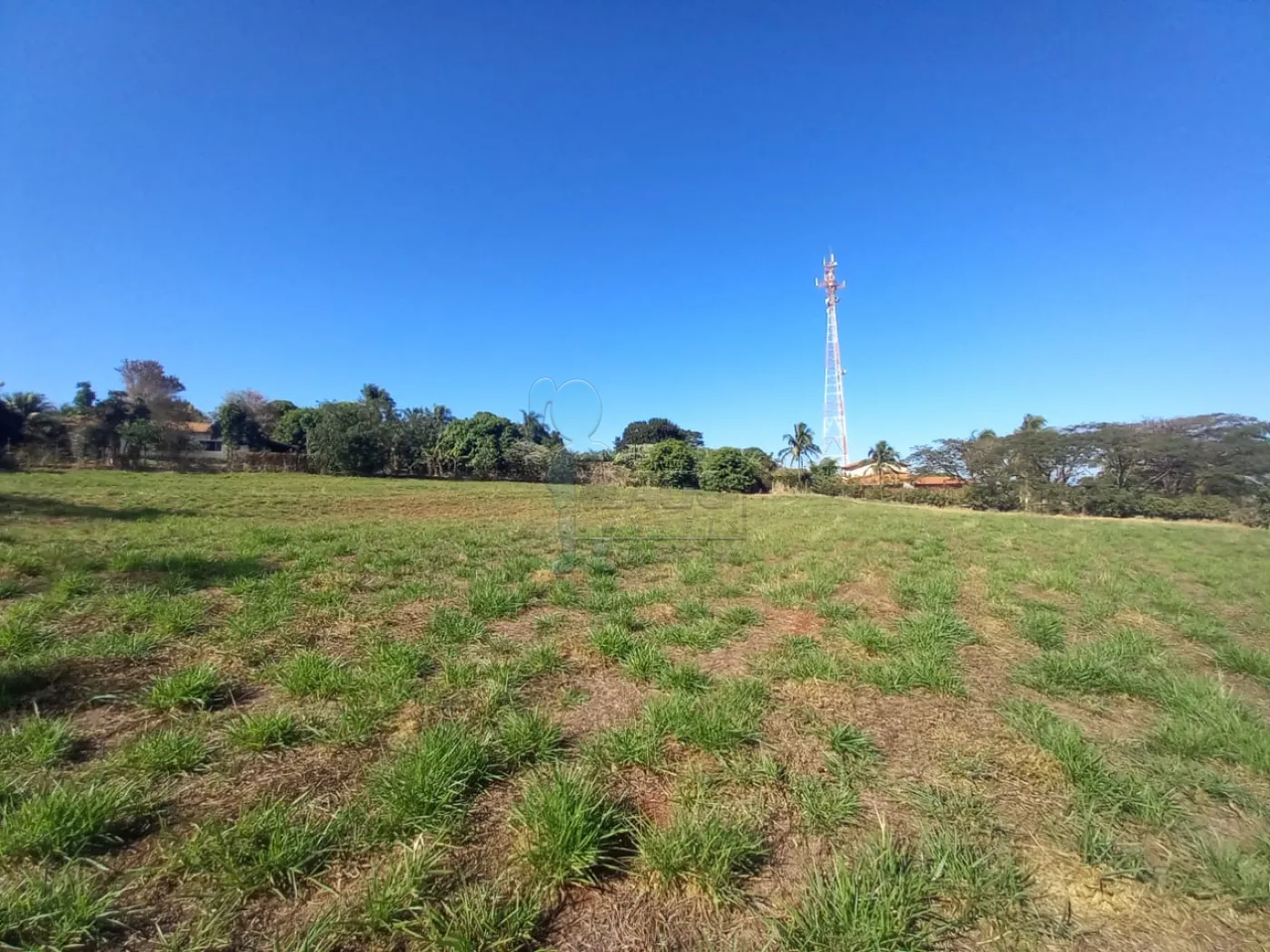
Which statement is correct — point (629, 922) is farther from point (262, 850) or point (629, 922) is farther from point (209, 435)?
point (209, 435)

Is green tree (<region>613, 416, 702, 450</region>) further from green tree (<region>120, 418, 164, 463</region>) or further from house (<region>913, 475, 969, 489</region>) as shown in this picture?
green tree (<region>120, 418, 164, 463</region>)

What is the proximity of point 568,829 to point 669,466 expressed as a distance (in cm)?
3288

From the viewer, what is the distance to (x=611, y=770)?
2.20 meters

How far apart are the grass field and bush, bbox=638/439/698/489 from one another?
57.4 ft

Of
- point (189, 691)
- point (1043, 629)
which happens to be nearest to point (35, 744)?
point (189, 691)

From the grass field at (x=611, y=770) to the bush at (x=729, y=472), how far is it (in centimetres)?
3874

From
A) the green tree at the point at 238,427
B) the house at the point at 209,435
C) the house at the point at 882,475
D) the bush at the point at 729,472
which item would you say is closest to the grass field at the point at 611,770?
the bush at the point at 729,472

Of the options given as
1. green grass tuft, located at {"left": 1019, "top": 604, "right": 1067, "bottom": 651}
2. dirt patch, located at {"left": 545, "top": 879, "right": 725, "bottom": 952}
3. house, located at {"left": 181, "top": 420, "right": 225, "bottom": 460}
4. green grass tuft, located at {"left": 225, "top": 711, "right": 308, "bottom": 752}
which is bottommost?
dirt patch, located at {"left": 545, "top": 879, "right": 725, "bottom": 952}

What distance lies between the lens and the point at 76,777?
1981 mm

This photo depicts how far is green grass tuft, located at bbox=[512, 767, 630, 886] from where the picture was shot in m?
1.64

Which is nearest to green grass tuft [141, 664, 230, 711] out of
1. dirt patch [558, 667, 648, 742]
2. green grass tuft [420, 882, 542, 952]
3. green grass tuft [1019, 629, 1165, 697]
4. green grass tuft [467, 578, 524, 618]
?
green grass tuft [467, 578, 524, 618]

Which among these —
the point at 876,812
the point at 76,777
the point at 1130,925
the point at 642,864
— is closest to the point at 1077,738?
the point at 1130,925

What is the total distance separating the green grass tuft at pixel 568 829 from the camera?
1.64 metres

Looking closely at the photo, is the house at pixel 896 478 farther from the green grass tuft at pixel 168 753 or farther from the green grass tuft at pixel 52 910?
the green grass tuft at pixel 52 910
